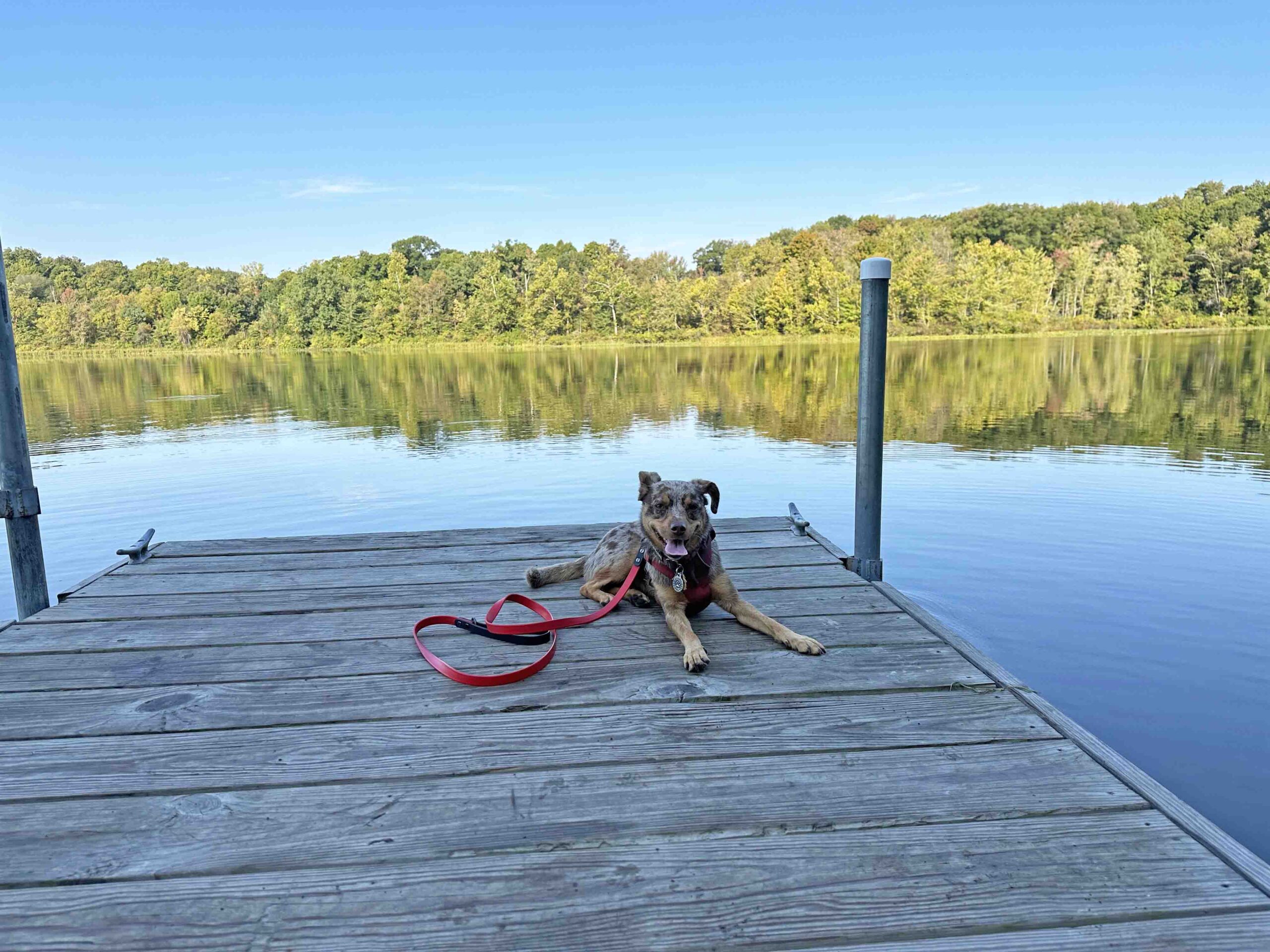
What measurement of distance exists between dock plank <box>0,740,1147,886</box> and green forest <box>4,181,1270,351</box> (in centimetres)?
6569

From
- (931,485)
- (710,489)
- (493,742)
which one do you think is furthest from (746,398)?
(493,742)

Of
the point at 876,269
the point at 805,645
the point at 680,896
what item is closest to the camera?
the point at 680,896

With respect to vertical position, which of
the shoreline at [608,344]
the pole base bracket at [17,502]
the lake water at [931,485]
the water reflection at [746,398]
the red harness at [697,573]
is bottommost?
the lake water at [931,485]

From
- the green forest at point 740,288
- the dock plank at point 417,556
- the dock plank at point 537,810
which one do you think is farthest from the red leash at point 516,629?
the green forest at point 740,288

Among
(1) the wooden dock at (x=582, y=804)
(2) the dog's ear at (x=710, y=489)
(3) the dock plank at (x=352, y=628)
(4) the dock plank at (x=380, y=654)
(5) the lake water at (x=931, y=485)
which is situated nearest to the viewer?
(1) the wooden dock at (x=582, y=804)

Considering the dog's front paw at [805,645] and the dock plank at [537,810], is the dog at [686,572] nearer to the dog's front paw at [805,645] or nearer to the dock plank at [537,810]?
the dog's front paw at [805,645]

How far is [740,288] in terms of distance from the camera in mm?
70312

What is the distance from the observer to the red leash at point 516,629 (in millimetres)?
3066

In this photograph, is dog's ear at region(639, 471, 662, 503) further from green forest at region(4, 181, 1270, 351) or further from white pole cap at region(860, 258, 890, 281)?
green forest at region(4, 181, 1270, 351)

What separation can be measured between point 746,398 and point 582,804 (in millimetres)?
21702

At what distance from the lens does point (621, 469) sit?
12875 mm

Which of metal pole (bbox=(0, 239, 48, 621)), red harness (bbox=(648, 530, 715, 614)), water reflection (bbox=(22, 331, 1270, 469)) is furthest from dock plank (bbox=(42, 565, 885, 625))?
water reflection (bbox=(22, 331, 1270, 469))

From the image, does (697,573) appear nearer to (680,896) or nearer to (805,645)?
(805,645)

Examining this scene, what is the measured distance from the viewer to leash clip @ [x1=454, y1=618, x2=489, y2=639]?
11.7 ft
